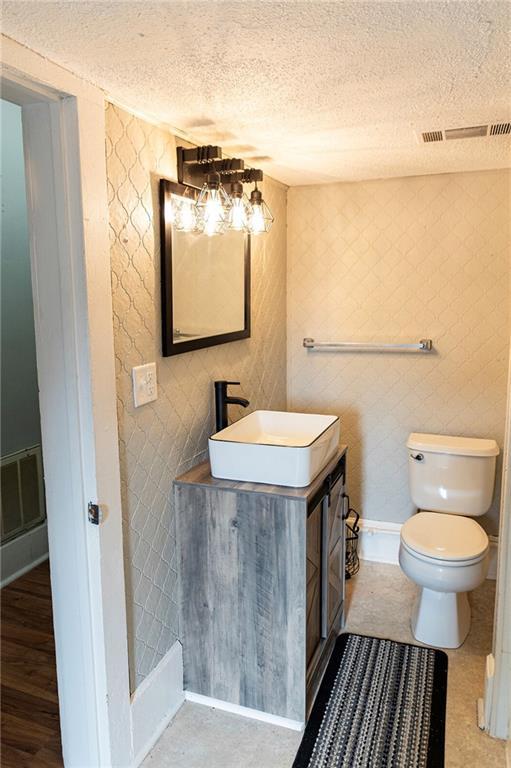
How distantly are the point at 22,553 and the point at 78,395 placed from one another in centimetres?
187

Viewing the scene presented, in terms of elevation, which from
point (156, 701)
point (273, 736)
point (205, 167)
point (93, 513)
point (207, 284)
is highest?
point (205, 167)

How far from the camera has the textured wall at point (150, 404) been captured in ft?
5.41

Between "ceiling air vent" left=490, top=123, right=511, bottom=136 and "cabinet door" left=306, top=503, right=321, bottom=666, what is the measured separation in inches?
56.4

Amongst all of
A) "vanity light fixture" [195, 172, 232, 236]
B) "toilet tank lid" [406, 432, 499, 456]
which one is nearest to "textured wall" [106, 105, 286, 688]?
"vanity light fixture" [195, 172, 232, 236]

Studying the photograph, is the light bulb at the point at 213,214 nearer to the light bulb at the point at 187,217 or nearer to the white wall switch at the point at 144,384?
the light bulb at the point at 187,217

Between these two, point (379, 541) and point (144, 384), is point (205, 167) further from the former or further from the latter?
point (379, 541)

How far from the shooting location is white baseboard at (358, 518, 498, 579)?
310 cm

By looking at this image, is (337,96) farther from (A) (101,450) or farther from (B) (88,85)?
(A) (101,450)

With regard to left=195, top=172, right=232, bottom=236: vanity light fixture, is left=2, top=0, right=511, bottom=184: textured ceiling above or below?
above

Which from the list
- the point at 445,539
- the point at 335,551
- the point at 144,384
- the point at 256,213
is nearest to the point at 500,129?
the point at 256,213

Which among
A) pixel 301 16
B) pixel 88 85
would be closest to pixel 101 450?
pixel 88 85

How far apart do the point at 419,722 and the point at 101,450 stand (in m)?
1.48

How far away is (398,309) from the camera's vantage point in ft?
9.57

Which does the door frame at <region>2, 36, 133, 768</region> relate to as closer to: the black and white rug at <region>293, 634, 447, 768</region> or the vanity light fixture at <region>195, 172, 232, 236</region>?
the vanity light fixture at <region>195, 172, 232, 236</region>
